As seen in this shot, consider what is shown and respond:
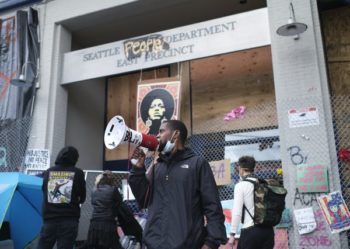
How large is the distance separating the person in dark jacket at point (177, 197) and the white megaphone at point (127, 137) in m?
0.09

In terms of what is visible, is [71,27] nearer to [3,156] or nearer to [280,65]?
[3,156]

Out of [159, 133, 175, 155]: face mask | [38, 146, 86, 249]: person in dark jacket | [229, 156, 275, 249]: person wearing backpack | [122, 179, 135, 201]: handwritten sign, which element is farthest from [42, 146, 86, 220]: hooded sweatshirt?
[122, 179, 135, 201]: handwritten sign

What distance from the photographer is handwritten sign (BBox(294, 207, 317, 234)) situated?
6555 mm

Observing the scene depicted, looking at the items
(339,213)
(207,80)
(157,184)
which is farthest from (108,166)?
(157,184)

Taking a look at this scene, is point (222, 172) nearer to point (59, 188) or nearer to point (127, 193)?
point (127, 193)

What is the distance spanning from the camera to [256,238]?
4586 mm

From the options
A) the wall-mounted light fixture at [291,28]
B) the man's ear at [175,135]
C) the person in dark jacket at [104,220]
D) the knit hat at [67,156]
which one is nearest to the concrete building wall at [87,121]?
the person in dark jacket at [104,220]

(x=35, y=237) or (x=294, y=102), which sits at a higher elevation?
(x=294, y=102)

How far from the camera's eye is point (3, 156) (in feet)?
32.1

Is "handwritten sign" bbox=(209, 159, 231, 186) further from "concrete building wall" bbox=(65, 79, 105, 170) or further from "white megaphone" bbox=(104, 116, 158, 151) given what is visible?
"white megaphone" bbox=(104, 116, 158, 151)

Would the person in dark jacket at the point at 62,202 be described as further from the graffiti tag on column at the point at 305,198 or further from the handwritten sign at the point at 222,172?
the graffiti tag on column at the point at 305,198

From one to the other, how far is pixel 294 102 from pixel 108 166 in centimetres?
609

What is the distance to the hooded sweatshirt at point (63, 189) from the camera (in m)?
5.46

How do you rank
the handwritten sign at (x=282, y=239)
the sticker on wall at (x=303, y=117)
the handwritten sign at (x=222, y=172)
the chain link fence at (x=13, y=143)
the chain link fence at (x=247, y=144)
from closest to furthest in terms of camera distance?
the handwritten sign at (x=282, y=239) → the sticker on wall at (x=303, y=117) → the chain link fence at (x=247, y=144) → the handwritten sign at (x=222, y=172) → the chain link fence at (x=13, y=143)
